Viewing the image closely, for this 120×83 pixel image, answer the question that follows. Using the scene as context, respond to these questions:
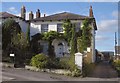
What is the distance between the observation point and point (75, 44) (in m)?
33.7

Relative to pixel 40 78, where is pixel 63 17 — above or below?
above

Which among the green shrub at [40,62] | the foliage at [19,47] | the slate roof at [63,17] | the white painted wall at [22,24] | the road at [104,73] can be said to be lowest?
the road at [104,73]

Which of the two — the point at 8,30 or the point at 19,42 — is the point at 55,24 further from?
the point at 19,42

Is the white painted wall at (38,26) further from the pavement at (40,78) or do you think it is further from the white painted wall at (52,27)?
the pavement at (40,78)

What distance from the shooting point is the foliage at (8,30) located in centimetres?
3281

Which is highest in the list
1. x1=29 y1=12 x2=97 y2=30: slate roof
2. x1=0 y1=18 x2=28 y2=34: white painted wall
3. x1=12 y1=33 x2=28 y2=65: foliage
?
x1=29 y1=12 x2=97 y2=30: slate roof

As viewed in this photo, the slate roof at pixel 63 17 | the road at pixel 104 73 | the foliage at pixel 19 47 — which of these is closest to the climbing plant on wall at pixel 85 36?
the slate roof at pixel 63 17

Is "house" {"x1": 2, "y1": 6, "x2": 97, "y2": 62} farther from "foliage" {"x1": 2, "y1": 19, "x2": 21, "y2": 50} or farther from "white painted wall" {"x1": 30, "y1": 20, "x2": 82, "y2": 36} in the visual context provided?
"foliage" {"x1": 2, "y1": 19, "x2": 21, "y2": 50}

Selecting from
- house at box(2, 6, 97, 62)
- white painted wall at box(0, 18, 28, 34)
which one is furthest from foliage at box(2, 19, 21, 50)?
house at box(2, 6, 97, 62)

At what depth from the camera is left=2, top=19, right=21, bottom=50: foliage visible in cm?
3281

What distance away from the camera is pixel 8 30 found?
3369cm

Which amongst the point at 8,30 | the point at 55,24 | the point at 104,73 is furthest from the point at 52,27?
the point at 104,73

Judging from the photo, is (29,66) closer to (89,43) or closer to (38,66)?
(38,66)

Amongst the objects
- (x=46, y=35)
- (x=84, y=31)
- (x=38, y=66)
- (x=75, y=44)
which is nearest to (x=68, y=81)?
(x=38, y=66)
